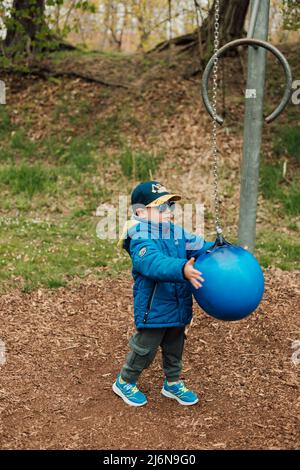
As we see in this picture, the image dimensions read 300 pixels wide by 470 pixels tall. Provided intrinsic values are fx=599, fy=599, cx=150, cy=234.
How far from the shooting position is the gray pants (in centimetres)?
384

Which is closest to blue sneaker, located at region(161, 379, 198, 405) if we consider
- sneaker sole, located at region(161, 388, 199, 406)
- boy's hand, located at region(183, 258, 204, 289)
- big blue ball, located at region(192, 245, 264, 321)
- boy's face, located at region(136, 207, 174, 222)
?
sneaker sole, located at region(161, 388, 199, 406)

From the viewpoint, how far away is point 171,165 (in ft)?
30.5

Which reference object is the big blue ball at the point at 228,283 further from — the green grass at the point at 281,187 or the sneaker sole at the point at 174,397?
the green grass at the point at 281,187

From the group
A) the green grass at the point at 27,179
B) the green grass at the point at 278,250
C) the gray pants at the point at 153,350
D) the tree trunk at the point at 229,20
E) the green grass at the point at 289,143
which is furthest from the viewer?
the tree trunk at the point at 229,20

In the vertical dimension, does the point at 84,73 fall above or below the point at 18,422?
above

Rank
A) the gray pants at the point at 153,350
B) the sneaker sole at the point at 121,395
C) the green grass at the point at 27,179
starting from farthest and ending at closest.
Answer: the green grass at the point at 27,179 < the sneaker sole at the point at 121,395 < the gray pants at the point at 153,350

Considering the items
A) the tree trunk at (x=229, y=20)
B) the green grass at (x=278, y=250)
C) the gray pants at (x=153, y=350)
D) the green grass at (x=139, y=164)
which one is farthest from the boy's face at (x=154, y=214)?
the tree trunk at (x=229, y=20)

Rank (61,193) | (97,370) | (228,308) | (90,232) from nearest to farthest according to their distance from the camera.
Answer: (228,308) → (97,370) → (90,232) → (61,193)

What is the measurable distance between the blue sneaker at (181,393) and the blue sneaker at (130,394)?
0.59ft

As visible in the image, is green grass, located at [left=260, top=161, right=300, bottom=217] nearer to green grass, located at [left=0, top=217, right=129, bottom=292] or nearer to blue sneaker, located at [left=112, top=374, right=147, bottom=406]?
green grass, located at [left=0, top=217, right=129, bottom=292]

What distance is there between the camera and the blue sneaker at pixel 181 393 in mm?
4090

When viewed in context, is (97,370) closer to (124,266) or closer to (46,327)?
(46,327)

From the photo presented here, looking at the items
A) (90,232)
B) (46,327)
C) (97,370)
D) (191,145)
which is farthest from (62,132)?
(97,370)

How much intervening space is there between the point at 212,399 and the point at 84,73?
27.5 ft
